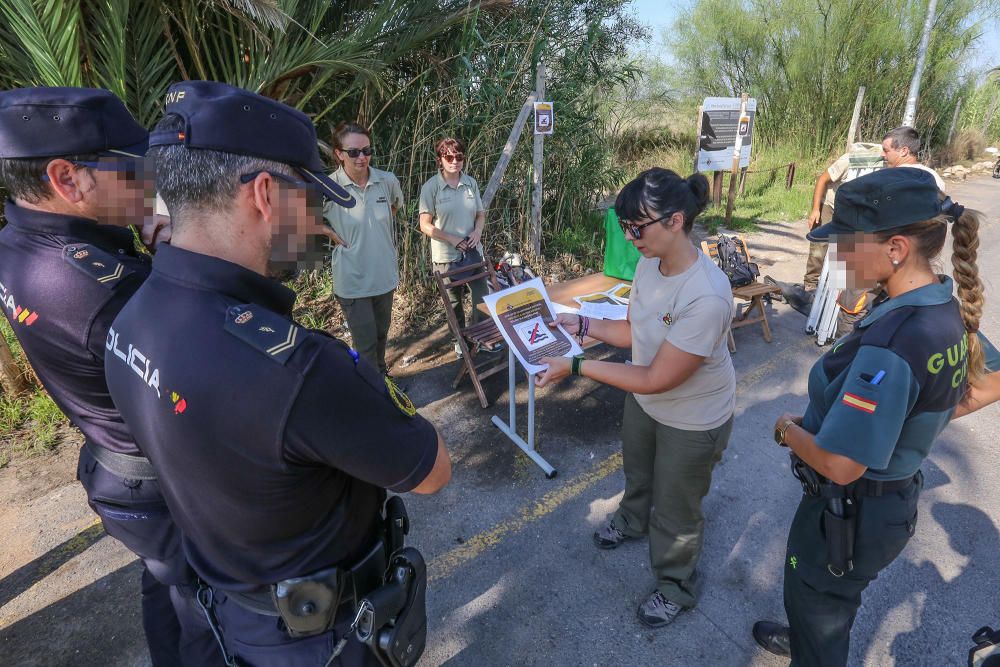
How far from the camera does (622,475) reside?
3.45 metres

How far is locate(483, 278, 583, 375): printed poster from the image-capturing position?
2.66 meters

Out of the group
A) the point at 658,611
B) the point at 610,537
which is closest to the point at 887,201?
the point at 658,611

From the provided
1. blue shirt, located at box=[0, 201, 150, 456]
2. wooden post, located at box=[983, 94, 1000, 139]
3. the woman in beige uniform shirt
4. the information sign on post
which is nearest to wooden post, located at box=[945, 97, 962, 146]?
wooden post, located at box=[983, 94, 1000, 139]

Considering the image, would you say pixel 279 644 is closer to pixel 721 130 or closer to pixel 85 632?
pixel 85 632

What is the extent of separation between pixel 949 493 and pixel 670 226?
2858mm

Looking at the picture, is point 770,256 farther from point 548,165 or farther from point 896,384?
point 896,384

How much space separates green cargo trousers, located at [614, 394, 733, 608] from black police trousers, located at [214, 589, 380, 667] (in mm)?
1452

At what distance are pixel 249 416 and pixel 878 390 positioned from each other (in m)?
1.51

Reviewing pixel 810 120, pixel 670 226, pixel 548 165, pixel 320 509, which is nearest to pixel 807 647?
pixel 670 226

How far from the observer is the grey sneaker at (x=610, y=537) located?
9.37ft

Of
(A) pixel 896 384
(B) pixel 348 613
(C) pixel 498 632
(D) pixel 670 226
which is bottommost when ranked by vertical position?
(C) pixel 498 632

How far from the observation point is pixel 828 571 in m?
1.71

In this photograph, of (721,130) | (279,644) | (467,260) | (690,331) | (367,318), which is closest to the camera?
(279,644)

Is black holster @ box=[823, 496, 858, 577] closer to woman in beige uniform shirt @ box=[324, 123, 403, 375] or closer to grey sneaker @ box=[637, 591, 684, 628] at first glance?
grey sneaker @ box=[637, 591, 684, 628]
